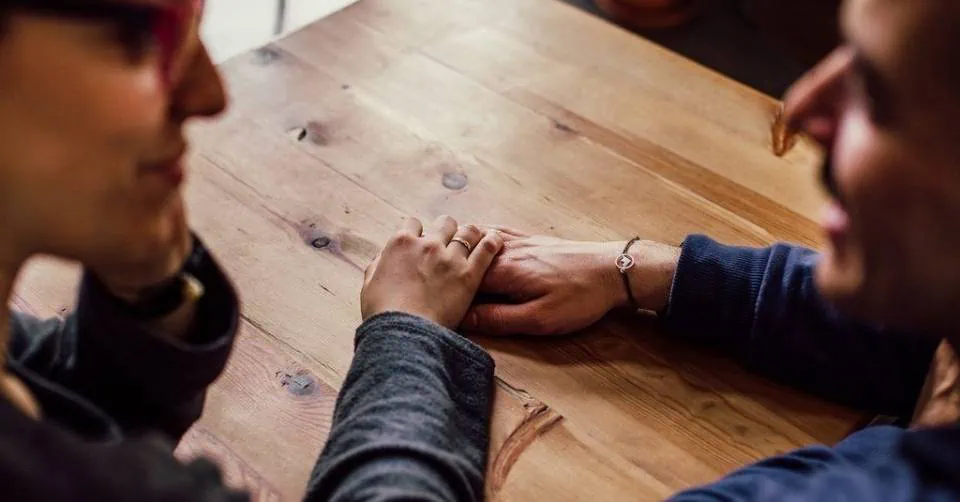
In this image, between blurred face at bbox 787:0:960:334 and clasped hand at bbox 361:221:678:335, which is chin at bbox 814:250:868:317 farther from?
clasped hand at bbox 361:221:678:335

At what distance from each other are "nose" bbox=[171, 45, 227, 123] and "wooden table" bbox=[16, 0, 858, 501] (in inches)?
12.5

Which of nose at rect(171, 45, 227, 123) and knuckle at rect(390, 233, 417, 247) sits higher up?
nose at rect(171, 45, 227, 123)

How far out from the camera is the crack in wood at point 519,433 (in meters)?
0.82

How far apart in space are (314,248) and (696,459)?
0.42 meters

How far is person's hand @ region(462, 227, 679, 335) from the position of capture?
0.94m

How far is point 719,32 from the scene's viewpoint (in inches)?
91.0

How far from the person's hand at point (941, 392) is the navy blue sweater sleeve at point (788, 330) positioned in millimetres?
25

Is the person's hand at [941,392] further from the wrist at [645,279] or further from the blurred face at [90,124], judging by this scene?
the blurred face at [90,124]

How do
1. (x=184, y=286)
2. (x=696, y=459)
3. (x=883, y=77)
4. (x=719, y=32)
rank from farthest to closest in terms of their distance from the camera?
(x=719, y=32) < (x=696, y=459) < (x=184, y=286) < (x=883, y=77)

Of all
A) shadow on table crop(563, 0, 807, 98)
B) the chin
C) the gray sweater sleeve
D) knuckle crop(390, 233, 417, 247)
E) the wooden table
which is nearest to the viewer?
the chin

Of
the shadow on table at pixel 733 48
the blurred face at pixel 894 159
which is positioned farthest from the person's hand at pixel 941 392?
the shadow on table at pixel 733 48

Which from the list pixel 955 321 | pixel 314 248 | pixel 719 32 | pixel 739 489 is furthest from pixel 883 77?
pixel 719 32

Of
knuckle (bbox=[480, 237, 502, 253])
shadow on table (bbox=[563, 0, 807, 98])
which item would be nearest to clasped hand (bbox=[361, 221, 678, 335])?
knuckle (bbox=[480, 237, 502, 253])

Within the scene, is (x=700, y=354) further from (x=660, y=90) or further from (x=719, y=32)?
(x=719, y=32)
